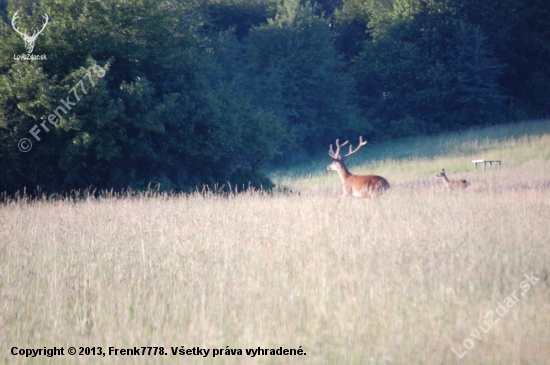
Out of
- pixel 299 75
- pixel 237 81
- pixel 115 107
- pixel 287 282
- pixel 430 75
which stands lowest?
pixel 287 282

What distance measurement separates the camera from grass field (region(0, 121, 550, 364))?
14.0ft

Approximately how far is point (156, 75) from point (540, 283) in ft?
40.5

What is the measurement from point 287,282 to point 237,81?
2631 cm

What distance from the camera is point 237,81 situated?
102ft

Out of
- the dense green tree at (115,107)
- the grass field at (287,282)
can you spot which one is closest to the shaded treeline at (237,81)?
the dense green tree at (115,107)

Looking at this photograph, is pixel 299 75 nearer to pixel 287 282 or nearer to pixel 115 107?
pixel 115 107

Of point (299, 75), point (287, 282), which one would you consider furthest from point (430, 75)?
point (287, 282)

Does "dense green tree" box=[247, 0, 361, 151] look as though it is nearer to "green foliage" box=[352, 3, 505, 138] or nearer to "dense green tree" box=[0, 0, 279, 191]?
"green foliage" box=[352, 3, 505, 138]

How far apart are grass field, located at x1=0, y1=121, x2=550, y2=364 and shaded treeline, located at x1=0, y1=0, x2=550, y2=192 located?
15.6 feet

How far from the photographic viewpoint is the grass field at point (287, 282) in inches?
168

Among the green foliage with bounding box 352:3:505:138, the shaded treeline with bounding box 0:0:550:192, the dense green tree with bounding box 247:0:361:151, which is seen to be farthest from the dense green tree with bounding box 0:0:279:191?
the green foliage with bounding box 352:3:505:138

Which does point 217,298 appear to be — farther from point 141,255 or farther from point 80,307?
point 141,255

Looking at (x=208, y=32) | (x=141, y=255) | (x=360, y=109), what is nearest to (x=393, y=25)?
(x=360, y=109)

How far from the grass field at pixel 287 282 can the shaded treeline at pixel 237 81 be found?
15.6 feet
